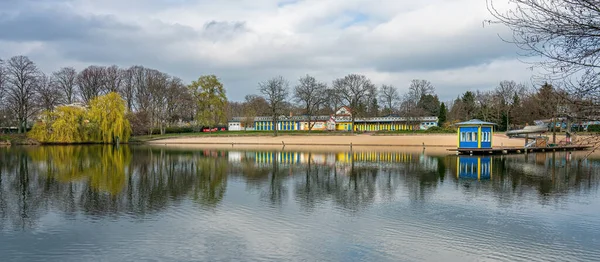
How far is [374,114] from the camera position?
86812mm

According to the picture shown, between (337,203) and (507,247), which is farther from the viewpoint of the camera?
(337,203)

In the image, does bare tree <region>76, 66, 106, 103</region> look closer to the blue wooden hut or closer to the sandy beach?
the sandy beach

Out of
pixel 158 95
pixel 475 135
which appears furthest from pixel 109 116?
pixel 475 135

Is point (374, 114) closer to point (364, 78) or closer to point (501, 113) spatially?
point (364, 78)

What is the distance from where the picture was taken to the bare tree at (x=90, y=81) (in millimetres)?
68812

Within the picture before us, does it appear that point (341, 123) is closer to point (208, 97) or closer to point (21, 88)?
point (208, 97)

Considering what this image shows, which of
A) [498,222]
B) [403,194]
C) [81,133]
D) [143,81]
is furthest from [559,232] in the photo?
[143,81]

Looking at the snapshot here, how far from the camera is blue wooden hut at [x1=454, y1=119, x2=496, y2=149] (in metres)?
40.1

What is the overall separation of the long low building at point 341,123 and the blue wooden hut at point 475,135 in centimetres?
3536

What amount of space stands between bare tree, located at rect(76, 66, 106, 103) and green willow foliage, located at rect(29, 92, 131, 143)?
999cm

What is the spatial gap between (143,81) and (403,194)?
66.3 meters

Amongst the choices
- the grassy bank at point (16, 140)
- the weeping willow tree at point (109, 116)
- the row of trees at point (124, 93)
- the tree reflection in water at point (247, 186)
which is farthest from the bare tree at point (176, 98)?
the tree reflection in water at point (247, 186)

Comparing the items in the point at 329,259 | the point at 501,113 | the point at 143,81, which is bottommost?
the point at 329,259

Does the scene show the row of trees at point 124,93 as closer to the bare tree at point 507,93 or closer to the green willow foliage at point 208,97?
the green willow foliage at point 208,97
